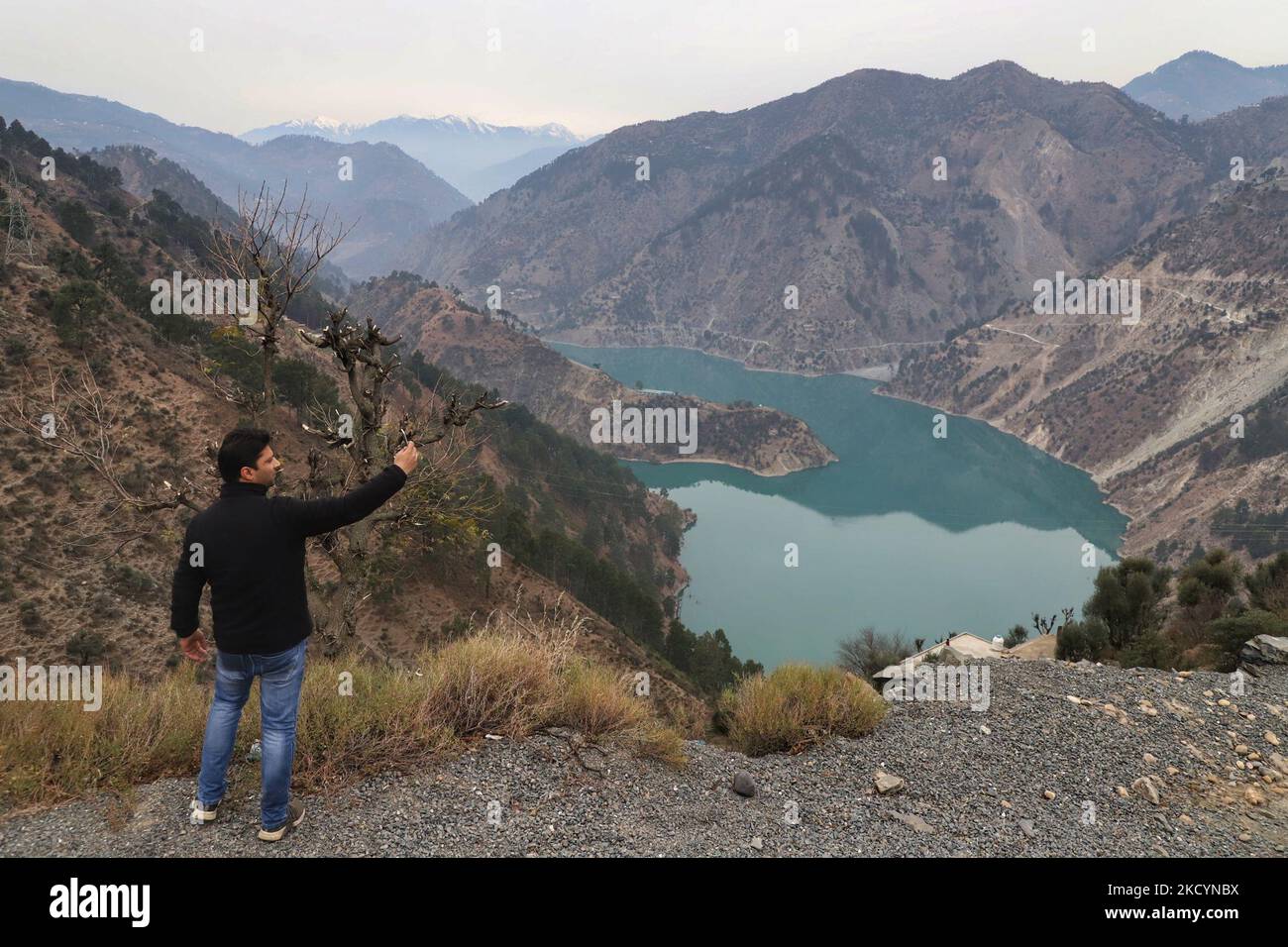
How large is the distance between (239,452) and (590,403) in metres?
103

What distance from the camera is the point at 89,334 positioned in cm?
2394

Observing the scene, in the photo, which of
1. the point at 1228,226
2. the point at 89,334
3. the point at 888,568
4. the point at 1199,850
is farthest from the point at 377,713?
the point at 1228,226

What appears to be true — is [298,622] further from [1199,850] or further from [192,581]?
[1199,850]

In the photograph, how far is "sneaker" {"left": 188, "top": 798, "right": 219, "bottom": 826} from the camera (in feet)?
13.4

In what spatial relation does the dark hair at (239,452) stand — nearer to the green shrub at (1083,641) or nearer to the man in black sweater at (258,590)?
the man in black sweater at (258,590)

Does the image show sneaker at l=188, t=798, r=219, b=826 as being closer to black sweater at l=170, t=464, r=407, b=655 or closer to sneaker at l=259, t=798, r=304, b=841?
sneaker at l=259, t=798, r=304, b=841

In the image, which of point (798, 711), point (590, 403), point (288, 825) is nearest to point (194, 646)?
point (288, 825)

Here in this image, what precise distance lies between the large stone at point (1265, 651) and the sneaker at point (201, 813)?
1293cm

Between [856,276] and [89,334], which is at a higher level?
[856,276]

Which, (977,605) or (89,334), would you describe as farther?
(977,605)

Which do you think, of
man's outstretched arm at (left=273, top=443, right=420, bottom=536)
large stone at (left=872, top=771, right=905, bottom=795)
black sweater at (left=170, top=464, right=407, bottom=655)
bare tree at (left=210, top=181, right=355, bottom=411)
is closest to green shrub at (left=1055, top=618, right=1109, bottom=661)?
large stone at (left=872, top=771, right=905, bottom=795)

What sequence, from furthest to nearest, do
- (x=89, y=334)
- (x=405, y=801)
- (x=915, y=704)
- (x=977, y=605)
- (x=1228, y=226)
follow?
(x=1228, y=226), (x=977, y=605), (x=89, y=334), (x=915, y=704), (x=405, y=801)
